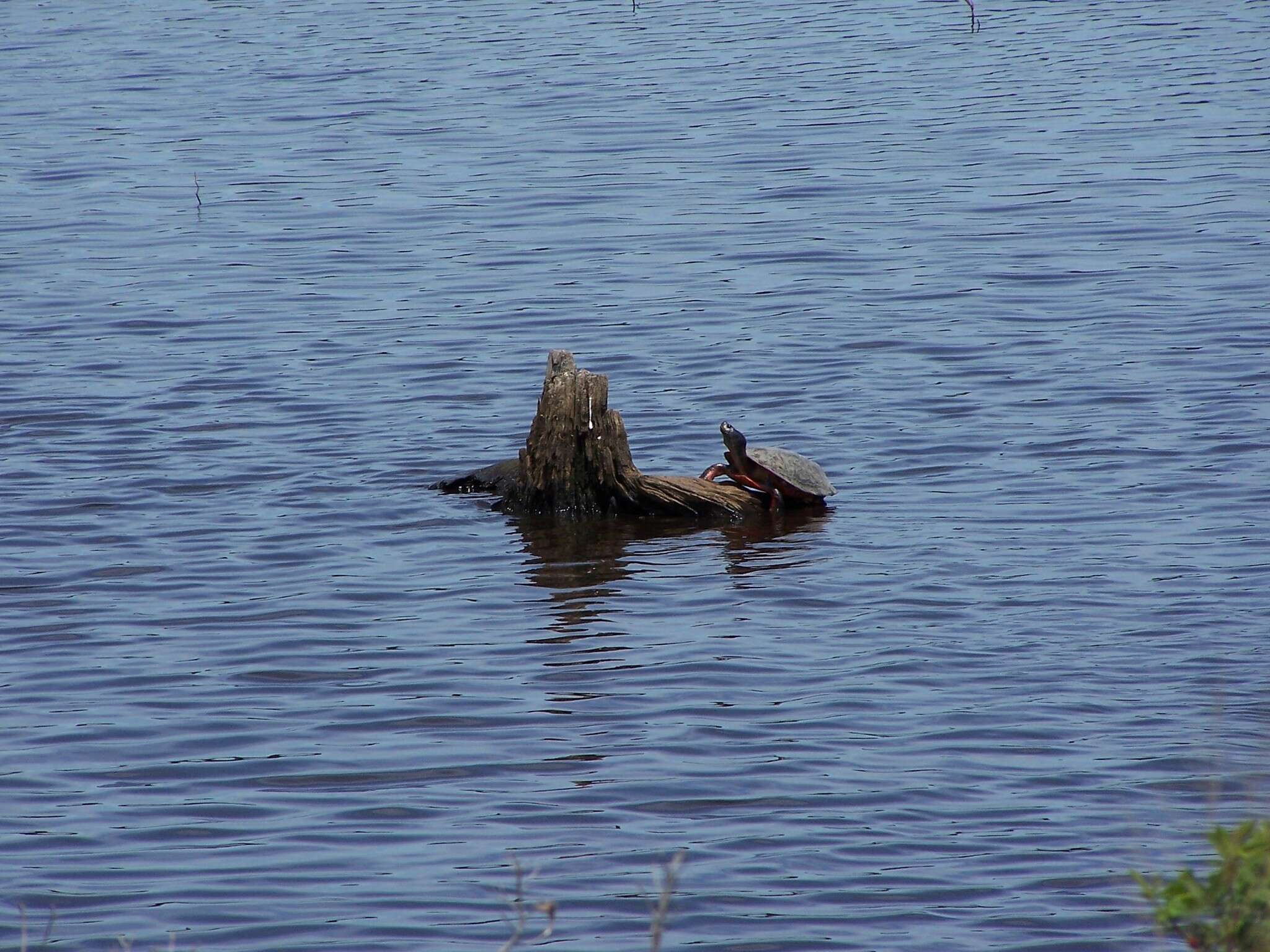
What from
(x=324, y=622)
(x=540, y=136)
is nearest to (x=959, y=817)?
(x=324, y=622)

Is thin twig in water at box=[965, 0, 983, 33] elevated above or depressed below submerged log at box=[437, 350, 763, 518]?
above

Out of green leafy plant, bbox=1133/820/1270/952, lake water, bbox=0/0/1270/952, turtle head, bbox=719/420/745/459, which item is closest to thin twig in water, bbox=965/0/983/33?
lake water, bbox=0/0/1270/952

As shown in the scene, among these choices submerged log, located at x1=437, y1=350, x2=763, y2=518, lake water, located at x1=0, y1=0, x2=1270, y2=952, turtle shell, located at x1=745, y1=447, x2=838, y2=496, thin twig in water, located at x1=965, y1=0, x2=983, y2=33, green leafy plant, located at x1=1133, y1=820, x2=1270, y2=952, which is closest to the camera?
green leafy plant, located at x1=1133, y1=820, x2=1270, y2=952

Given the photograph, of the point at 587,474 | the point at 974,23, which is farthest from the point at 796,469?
the point at 974,23

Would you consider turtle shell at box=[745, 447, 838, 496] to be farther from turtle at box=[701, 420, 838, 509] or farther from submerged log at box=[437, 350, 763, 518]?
submerged log at box=[437, 350, 763, 518]

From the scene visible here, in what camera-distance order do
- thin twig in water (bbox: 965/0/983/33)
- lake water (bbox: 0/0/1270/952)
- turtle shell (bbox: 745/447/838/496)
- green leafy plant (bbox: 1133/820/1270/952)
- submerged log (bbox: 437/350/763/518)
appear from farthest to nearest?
1. thin twig in water (bbox: 965/0/983/33)
2. turtle shell (bbox: 745/447/838/496)
3. submerged log (bbox: 437/350/763/518)
4. lake water (bbox: 0/0/1270/952)
5. green leafy plant (bbox: 1133/820/1270/952)

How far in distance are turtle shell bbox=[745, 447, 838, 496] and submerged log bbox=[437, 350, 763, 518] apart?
33cm

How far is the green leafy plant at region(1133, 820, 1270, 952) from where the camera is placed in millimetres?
3613

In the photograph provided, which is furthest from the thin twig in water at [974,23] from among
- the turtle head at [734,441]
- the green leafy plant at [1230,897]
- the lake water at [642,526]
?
the green leafy plant at [1230,897]

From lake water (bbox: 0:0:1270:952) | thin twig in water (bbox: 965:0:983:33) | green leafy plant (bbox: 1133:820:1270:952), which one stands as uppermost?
thin twig in water (bbox: 965:0:983:33)

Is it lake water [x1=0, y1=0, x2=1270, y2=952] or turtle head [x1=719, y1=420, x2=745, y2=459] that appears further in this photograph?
turtle head [x1=719, y1=420, x2=745, y2=459]

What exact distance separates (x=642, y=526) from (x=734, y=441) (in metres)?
0.77

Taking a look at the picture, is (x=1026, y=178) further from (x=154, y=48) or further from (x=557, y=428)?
(x=154, y=48)

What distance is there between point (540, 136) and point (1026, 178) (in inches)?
267
